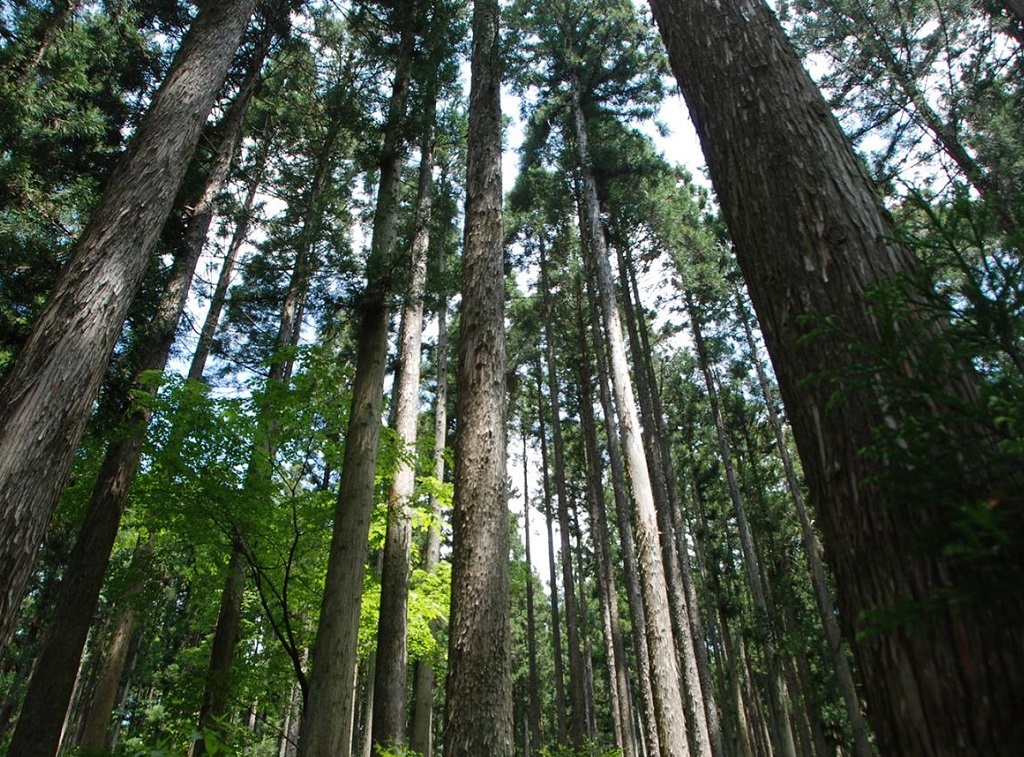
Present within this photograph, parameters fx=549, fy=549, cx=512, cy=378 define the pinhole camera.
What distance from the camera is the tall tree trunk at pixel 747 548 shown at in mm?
17125

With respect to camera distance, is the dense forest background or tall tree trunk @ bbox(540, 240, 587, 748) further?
tall tree trunk @ bbox(540, 240, 587, 748)

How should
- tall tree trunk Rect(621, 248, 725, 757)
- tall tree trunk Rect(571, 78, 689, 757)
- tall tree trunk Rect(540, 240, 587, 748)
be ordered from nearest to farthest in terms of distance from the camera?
tall tree trunk Rect(571, 78, 689, 757) → tall tree trunk Rect(621, 248, 725, 757) → tall tree trunk Rect(540, 240, 587, 748)

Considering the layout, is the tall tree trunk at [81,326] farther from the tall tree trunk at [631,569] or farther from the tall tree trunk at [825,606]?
the tall tree trunk at [825,606]

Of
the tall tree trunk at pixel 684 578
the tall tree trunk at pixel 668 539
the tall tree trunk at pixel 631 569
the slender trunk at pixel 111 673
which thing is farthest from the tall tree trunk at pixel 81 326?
the tall tree trunk at pixel 684 578

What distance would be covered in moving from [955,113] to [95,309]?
16.0 meters

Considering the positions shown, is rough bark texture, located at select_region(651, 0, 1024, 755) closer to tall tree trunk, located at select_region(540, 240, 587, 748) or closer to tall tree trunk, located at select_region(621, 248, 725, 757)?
tall tree trunk, located at select_region(621, 248, 725, 757)

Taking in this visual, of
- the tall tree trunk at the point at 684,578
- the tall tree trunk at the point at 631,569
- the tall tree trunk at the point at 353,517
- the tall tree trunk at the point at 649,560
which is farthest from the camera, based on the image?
the tall tree trunk at the point at 684,578

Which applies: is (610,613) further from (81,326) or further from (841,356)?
(841,356)

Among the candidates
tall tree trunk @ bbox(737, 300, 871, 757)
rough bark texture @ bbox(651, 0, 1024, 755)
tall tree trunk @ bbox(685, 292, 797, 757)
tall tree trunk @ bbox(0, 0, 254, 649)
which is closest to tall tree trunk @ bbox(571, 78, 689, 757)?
tall tree trunk @ bbox(737, 300, 871, 757)

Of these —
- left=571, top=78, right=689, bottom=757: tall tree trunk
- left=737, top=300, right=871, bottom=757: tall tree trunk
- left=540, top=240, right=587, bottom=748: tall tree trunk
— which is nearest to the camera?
left=571, top=78, right=689, bottom=757: tall tree trunk

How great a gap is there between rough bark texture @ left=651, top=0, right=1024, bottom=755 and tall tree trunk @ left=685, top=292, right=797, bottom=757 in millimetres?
16093

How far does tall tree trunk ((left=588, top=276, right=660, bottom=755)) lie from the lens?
908cm

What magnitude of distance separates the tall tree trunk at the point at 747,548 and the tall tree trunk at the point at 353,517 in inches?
540

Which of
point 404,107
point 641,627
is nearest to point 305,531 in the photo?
point 404,107
